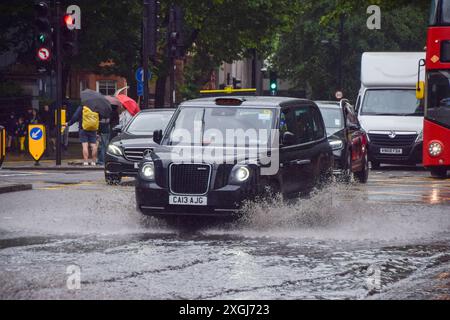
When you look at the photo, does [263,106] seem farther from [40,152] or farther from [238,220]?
[40,152]

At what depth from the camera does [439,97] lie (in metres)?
22.9

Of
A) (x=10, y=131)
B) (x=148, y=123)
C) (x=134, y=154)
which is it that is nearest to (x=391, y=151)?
(x=148, y=123)

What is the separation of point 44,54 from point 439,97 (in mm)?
10262

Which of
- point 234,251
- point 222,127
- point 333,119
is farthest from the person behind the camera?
point 333,119

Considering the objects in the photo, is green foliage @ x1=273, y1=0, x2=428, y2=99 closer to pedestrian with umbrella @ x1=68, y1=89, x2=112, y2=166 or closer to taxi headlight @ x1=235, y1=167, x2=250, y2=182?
pedestrian with umbrella @ x1=68, y1=89, x2=112, y2=166

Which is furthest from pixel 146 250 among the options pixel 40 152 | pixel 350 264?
pixel 40 152

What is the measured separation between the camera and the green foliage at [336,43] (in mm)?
68750

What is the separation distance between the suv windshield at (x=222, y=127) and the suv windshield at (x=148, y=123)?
785 centimetres

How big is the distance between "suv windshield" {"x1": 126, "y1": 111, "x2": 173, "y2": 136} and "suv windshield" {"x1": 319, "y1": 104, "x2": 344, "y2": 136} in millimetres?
3232

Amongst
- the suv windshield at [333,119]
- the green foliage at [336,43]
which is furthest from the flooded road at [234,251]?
the green foliage at [336,43]

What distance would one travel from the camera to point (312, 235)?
43.9 feet

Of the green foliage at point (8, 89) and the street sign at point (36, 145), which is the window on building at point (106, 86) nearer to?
the green foliage at point (8, 89)

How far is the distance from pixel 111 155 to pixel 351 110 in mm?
5933

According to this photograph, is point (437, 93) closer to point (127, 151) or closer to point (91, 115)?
point (127, 151)
